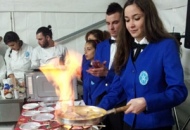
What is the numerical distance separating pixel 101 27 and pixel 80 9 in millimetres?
488

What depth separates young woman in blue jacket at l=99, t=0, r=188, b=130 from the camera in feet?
2.89

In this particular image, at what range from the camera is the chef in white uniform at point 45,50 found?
10.2 ft

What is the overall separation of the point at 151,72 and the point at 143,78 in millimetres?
47

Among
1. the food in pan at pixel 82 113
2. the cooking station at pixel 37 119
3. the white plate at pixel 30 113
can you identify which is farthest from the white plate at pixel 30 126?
the food in pan at pixel 82 113

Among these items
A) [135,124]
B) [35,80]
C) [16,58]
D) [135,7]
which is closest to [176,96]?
[135,124]

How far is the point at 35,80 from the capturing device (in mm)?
2055

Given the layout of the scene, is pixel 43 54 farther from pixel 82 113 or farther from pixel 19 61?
pixel 82 113

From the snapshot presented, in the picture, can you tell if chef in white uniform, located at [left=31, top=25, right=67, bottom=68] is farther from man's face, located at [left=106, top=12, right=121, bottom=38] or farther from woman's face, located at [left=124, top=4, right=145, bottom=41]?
woman's face, located at [left=124, top=4, right=145, bottom=41]

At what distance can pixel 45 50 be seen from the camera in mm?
3189

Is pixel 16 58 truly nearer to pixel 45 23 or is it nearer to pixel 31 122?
pixel 45 23

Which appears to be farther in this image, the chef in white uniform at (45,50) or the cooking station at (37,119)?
the chef in white uniform at (45,50)

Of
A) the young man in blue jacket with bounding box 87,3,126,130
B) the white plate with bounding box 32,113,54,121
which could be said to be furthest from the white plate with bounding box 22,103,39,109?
the young man in blue jacket with bounding box 87,3,126,130

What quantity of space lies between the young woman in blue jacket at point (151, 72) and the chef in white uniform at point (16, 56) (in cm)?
238

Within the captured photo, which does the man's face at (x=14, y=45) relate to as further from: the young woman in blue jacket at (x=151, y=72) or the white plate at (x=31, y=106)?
the young woman in blue jacket at (x=151, y=72)
